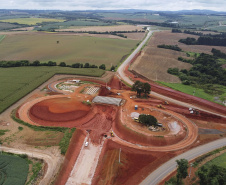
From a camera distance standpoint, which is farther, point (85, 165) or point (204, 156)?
point (204, 156)

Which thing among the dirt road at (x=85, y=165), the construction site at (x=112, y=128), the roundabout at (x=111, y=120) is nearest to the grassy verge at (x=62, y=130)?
the construction site at (x=112, y=128)

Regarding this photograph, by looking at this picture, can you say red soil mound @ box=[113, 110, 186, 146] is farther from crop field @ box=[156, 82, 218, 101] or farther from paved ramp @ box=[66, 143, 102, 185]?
crop field @ box=[156, 82, 218, 101]

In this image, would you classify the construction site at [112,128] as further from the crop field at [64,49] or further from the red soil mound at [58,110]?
the crop field at [64,49]

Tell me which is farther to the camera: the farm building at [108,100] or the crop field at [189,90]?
the crop field at [189,90]

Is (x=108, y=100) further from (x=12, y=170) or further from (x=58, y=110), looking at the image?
(x=12, y=170)

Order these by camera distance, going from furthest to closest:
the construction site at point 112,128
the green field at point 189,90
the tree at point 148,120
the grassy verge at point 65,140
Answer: the green field at point 189,90
the tree at point 148,120
the grassy verge at point 65,140
the construction site at point 112,128

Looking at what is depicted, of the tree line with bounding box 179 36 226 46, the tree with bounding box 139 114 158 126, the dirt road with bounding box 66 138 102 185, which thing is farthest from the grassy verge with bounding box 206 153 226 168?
the tree line with bounding box 179 36 226 46

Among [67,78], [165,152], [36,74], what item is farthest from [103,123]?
[36,74]

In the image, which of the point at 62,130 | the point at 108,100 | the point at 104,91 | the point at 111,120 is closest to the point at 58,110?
the point at 62,130
